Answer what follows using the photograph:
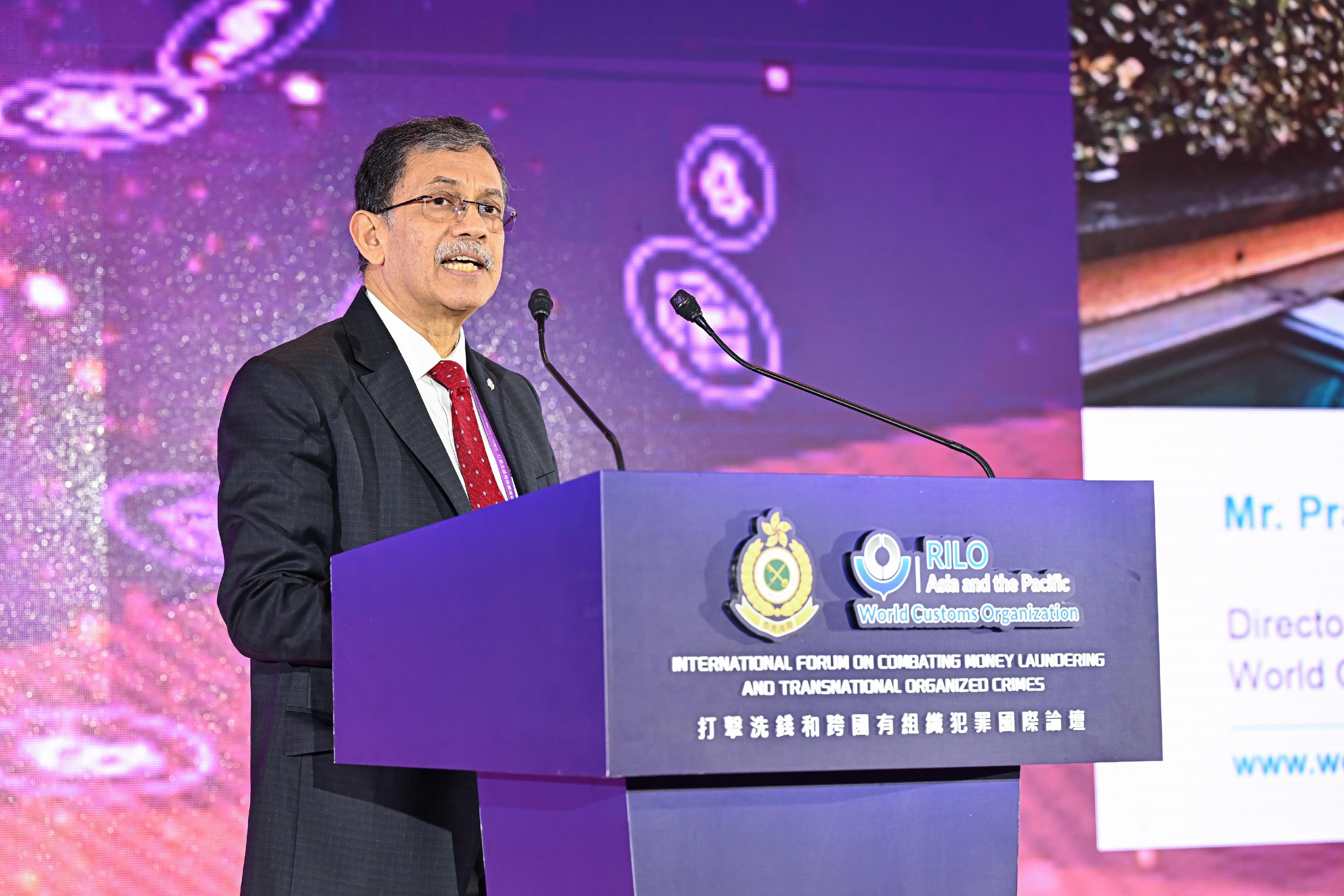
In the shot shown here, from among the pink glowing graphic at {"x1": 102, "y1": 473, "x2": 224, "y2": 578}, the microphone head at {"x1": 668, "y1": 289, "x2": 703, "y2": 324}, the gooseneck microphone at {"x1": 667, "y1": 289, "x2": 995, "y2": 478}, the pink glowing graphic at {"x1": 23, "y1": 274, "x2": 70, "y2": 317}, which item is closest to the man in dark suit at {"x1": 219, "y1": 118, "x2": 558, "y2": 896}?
the gooseneck microphone at {"x1": 667, "y1": 289, "x2": 995, "y2": 478}

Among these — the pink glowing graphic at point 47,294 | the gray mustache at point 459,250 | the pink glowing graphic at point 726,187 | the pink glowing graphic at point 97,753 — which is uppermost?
the pink glowing graphic at point 726,187

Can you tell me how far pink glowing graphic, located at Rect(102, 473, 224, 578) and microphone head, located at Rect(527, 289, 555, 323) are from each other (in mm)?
1963

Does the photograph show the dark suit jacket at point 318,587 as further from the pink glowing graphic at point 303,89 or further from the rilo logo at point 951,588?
the pink glowing graphic at point 303,89

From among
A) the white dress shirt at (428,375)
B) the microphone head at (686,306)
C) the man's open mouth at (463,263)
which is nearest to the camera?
the microphone head at (686,306)

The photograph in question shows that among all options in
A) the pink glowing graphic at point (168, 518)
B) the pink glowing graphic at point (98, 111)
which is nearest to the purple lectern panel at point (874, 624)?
the pink glowing graphic at point (168, 518)

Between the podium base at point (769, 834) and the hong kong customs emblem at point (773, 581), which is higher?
the hong kong customs emblem at point (773, 581)

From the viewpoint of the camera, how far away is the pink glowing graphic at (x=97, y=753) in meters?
3.59

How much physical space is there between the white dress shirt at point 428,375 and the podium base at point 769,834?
0.79m

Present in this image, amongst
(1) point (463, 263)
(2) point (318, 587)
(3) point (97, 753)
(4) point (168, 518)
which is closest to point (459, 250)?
(1) point (463, 263)

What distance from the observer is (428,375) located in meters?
2.22

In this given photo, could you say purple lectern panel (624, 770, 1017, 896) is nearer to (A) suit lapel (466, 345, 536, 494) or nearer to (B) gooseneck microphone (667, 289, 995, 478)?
(B) gooseneck microphone (667, 289, 995, 478)

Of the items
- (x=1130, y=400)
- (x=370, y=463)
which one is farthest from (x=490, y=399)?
(x=1130, y=400)

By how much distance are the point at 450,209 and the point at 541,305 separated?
0.38 meters

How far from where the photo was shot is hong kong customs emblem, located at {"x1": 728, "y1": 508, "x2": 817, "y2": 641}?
121 cm
